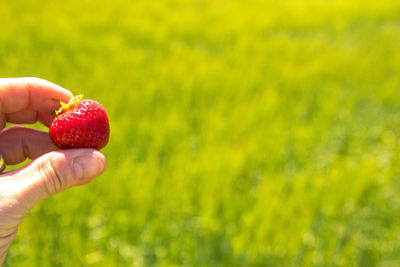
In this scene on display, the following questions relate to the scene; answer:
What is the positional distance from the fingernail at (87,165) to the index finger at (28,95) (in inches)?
13.9

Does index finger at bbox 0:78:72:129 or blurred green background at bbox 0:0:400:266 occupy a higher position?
index finger at bbox 0:78:72:129

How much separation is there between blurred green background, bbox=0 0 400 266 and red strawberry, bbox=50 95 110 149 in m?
0.85

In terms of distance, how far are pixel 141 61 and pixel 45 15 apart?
1.66 m

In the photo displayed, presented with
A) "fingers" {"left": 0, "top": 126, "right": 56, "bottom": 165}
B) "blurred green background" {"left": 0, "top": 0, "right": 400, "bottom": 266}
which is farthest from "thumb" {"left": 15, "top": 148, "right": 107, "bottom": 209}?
"blurred green background" {"left": 0, "top": 0, "right": 400, "bottom": 266}

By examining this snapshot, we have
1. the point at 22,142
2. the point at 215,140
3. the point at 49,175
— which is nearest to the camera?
the point at 49,175

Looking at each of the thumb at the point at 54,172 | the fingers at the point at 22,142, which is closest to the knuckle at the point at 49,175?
the thumb at the point at 54,172

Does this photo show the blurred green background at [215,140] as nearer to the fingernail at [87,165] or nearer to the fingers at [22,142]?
the fingers at [22,142]

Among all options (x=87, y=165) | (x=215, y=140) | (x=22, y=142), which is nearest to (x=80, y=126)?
(x=87, y=165)

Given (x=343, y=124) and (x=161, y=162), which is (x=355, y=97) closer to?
(x=343, y=124)

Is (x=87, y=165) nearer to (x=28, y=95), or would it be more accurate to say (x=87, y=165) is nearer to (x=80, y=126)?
(x=80, y=126)

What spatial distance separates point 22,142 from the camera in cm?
129

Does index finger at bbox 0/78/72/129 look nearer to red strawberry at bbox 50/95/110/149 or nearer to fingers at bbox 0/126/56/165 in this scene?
fingers at bbox 0/126/56/165

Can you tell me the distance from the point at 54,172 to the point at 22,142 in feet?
1.31

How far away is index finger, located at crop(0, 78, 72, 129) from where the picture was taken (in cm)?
128
